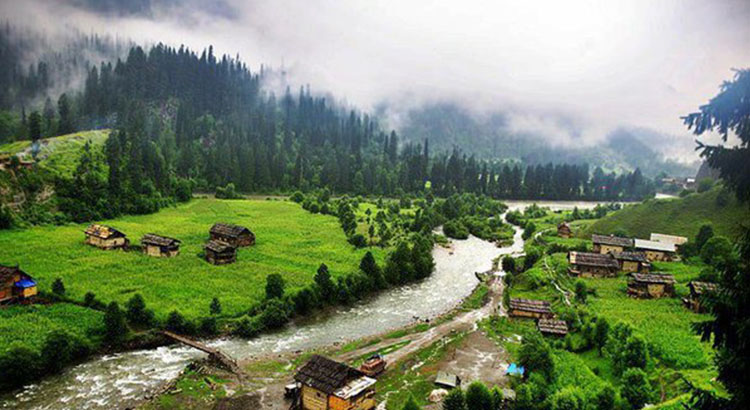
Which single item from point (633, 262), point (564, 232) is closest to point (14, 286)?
point (633, 262)

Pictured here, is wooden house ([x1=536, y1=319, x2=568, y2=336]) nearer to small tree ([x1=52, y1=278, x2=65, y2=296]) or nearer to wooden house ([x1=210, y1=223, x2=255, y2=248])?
wooden house ([x1=210, y1=223, x2=255, y2=248])

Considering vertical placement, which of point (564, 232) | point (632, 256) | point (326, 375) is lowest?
point (326, 375)

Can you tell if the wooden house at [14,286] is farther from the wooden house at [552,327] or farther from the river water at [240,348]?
the wooden house at [552,327]

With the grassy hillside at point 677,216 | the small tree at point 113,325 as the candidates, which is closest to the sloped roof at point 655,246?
the grassy hillside at point 677,216

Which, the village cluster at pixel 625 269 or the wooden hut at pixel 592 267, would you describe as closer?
the village cluster at pixel 625 269

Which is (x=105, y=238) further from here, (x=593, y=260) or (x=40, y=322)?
(x=593, y=260)
